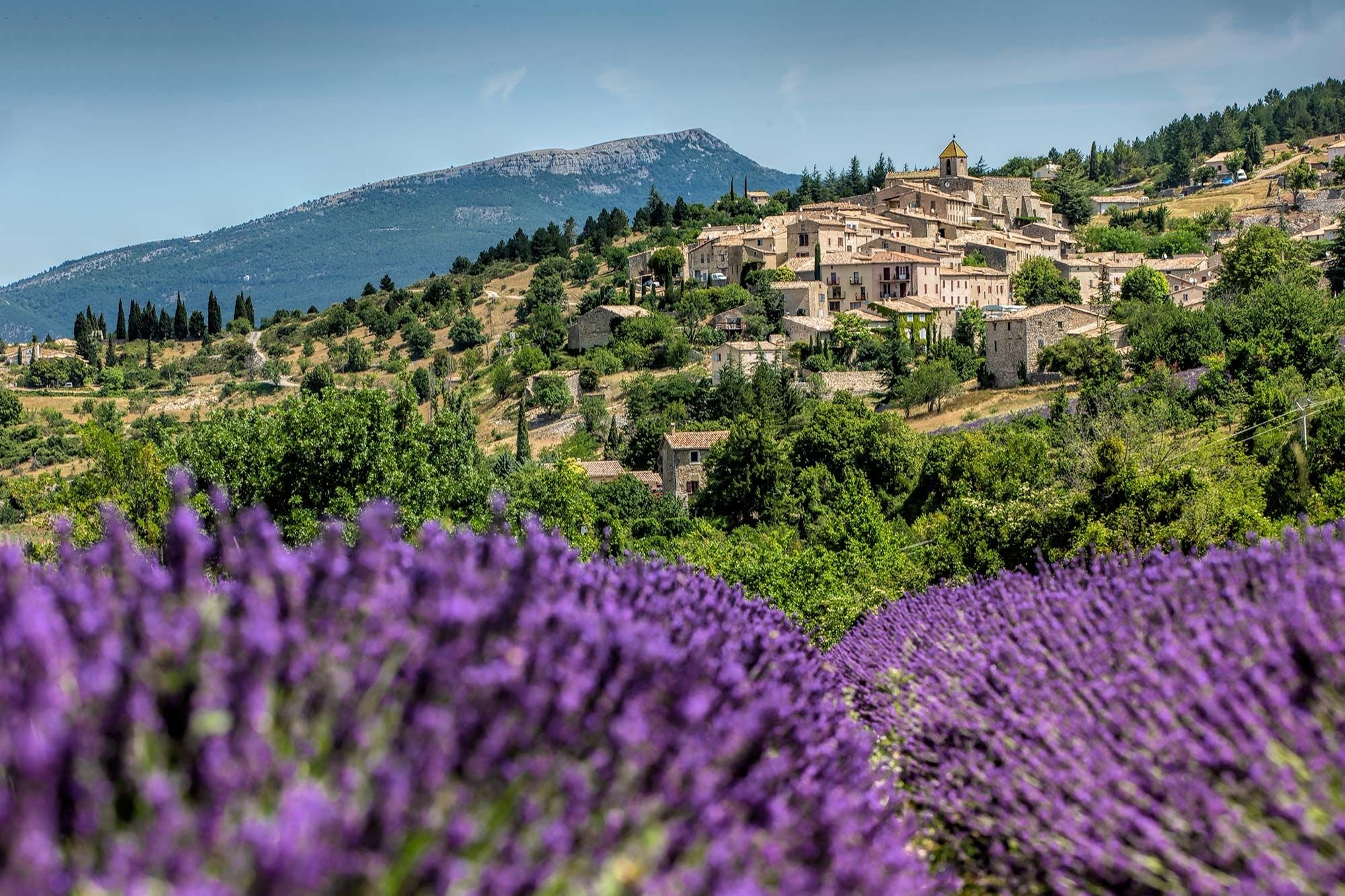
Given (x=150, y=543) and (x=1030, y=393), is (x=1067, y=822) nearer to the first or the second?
(x=150, y=543)

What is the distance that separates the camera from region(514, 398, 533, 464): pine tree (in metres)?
56.7

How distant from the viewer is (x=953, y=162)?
9781 centimetres

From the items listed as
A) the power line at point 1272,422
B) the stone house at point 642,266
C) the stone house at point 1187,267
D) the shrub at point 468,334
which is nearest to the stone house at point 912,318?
the stone house at point 1187,267

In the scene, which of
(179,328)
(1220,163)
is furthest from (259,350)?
(1220,163)

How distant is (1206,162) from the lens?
138 meters

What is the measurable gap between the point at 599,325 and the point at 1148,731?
71197 mm

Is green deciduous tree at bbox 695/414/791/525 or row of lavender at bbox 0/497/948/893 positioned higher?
row of lavender at bbox 0/497/948/893

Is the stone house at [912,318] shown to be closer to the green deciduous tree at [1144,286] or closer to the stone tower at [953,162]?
the green deciduous tree at [1144,286]

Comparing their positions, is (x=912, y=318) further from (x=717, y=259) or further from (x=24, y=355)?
(x=24, y=355)

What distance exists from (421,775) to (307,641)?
0.73 m

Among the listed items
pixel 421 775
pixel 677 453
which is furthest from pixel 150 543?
pixel 677 453

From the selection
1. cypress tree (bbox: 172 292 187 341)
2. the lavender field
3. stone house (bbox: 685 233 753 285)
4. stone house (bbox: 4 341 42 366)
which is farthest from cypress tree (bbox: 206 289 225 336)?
the lavender field

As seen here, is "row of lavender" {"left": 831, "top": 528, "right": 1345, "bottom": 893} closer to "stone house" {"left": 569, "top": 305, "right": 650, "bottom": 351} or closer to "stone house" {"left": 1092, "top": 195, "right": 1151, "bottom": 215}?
"stone house" {"left": 569, "top": 305, "right": 650, "bottom": 351}

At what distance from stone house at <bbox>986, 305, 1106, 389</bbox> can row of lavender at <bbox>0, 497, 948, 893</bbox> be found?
5504cm
